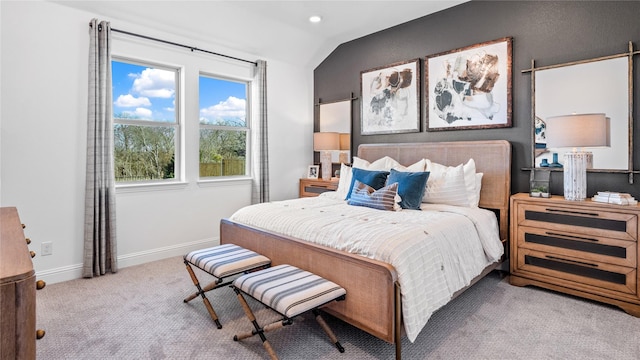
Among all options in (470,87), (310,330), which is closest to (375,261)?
(310,330)

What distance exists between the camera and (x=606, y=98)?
9.52 feet

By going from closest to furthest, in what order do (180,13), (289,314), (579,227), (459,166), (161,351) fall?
(289,314) < (161,351) < (579,227) < (459,166) < (180,13)

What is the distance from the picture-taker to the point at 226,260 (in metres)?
2.50

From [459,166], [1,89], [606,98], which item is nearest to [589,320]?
[459,166]

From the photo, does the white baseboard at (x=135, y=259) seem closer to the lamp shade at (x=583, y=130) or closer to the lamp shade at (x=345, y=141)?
the lamp shade at (x=345, y=141)

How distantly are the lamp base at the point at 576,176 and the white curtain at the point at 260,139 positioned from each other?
3296 mm

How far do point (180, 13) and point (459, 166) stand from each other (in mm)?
3277

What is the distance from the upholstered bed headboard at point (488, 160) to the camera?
3.37 m

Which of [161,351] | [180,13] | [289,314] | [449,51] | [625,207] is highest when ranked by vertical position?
[180,13]

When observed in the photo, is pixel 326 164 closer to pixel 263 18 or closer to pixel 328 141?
pixel 328 141

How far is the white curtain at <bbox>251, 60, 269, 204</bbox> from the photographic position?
4.61 m

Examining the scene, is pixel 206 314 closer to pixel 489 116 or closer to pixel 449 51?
pixel 489 116

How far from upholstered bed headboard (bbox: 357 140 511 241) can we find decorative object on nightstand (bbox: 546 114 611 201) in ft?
1.68

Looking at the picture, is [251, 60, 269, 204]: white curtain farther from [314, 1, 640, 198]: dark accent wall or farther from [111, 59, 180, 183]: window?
[314, 1, 640, 198]: dark accent wall
